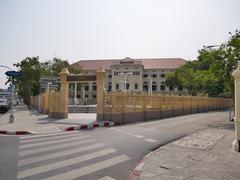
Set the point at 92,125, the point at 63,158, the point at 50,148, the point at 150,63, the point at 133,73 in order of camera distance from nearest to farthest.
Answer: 1. the point at 63,158
2. the point at 50,148
3. the point at 92,125
4. the point at 133,73
5. the point at 150,63

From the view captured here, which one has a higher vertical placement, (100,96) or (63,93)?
(63,93)

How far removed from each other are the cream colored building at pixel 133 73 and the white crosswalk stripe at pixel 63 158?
A: 64212 millimetres

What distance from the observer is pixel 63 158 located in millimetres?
7141

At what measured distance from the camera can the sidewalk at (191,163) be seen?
5.71 m

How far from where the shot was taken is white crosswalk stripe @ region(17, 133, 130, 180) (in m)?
5.85

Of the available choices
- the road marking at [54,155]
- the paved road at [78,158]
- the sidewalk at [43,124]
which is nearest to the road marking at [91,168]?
the paved road at [78,158]

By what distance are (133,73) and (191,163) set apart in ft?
228

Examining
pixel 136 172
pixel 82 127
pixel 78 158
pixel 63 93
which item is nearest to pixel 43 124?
pixel 82 127

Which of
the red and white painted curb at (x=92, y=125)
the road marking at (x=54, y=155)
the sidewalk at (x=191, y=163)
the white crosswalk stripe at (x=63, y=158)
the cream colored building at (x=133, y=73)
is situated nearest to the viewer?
the sidewalk at (x=191, y=163)

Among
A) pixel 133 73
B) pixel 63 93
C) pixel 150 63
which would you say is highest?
pixel 150 63

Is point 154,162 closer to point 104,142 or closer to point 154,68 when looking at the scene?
point 104,142

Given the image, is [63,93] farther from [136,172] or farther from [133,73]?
[133,73]

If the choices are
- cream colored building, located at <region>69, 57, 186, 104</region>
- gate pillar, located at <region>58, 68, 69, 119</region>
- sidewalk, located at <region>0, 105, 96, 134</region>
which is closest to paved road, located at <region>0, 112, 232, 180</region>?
sidewalk, located at <region>0, 105, 96, 134</region>

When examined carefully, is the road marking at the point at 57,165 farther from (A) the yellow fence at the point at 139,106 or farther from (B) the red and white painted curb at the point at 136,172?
(A) the yellow fence at the point at 139,106
